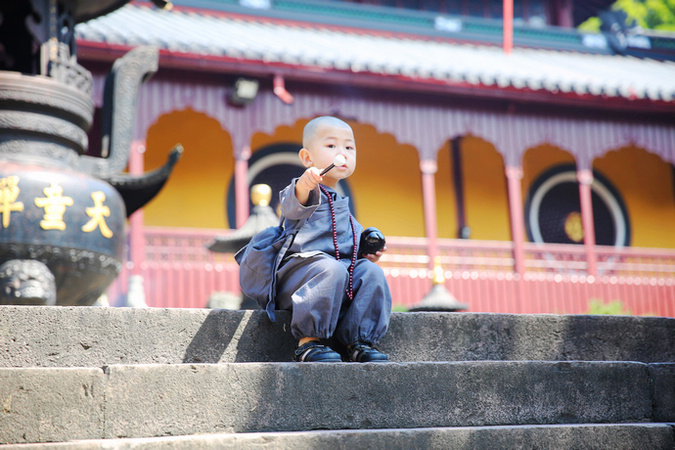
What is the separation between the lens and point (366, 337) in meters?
3.08

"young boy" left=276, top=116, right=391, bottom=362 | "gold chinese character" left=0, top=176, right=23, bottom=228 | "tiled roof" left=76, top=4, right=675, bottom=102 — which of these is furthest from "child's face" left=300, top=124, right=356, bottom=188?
"tiled roof" left=76, top=4, right=675, bottom=102

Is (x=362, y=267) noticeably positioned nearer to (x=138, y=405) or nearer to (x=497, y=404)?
(x=497, y=404)

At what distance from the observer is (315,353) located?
9.67 feet

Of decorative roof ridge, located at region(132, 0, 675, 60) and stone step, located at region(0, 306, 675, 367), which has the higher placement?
decorative roof ridge, located at region(132, 0, 675, 60)

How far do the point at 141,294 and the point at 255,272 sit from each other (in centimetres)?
618

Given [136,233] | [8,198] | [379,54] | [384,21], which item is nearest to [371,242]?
[8,198]

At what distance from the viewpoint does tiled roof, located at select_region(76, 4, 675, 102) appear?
34.5ft

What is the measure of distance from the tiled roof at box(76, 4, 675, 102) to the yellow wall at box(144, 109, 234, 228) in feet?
3.98

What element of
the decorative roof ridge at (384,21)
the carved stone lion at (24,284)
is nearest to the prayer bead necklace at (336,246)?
the carved stone lion at (24,284)

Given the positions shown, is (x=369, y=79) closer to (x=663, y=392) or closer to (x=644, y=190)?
(x=644, y=190)

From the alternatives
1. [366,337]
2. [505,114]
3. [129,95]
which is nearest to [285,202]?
[366,337]

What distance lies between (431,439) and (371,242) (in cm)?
104

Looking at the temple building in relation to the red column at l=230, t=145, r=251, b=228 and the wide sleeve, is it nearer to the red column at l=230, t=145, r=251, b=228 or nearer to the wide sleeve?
the red column at l=230, t=145, r=251, b=228

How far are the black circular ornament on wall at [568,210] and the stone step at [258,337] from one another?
370 inches
